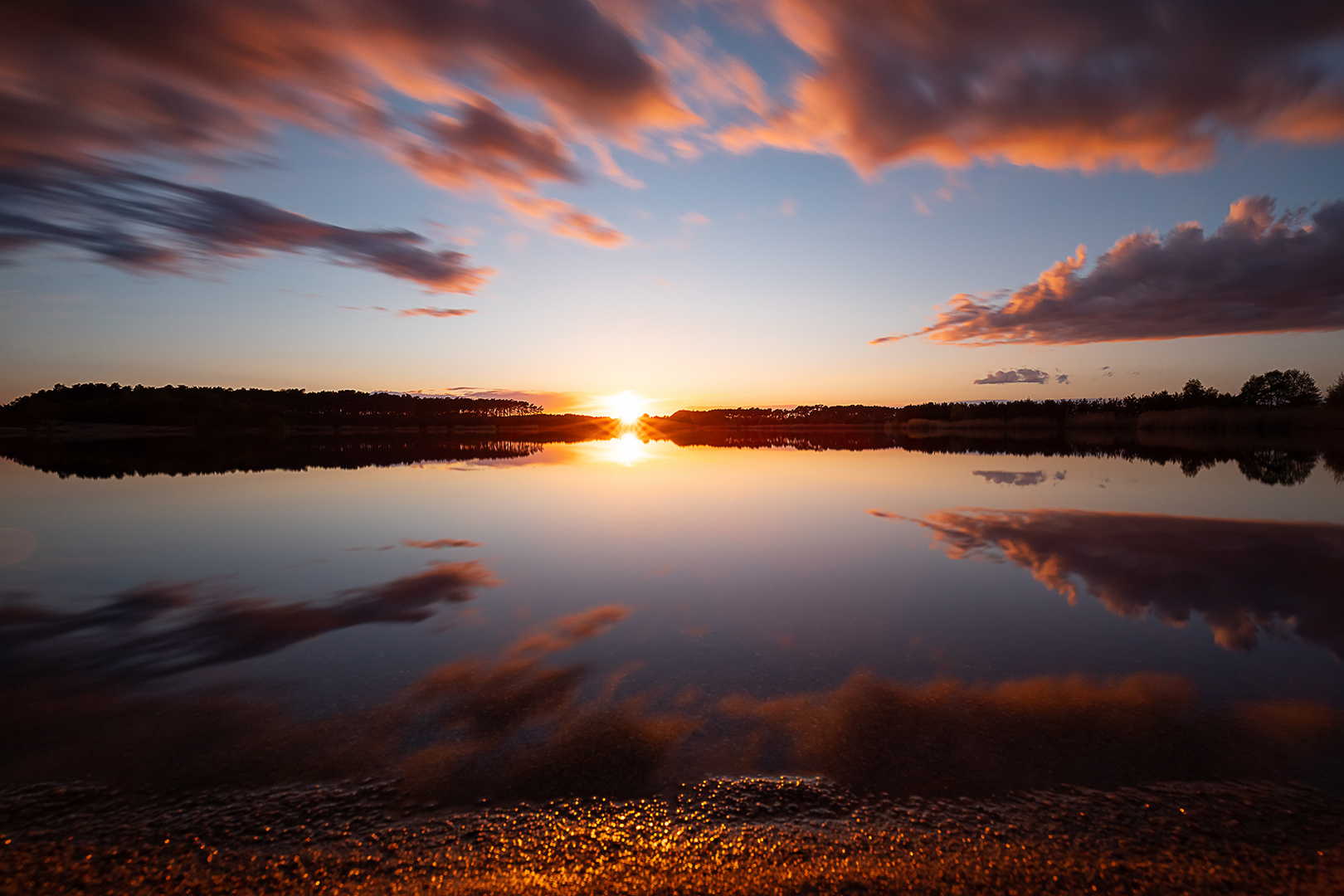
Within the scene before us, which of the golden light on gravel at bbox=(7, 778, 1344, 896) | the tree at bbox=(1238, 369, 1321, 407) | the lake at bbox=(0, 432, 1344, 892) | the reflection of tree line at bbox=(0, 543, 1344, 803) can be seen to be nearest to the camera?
the golden light on gravel at bbox=(7, 778, 1344, 896)

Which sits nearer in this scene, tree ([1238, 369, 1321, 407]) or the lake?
the lake

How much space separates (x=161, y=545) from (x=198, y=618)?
6964mm

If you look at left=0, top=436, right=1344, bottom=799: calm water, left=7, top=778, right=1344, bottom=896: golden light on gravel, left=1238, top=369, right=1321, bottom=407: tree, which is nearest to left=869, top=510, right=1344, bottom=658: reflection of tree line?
left=0, top=436, right=1344, bottom=799: calm water

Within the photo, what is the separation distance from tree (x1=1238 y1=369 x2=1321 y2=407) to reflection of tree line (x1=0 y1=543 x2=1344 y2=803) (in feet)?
614

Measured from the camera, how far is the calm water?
189 inches

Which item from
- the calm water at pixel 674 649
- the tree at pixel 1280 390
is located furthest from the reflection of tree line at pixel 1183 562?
the tree at pixel 1280 390

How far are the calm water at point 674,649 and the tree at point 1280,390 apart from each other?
577 ft

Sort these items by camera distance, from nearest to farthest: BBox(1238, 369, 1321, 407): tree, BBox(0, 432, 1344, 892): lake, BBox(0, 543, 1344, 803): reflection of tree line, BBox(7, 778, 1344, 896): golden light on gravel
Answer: BBox(7, 778, 1344, 896): golden light on gravel → BBox(0, 543, 1344, 803): reflection of tree line → BBox(0, 432, 1344, 892): lake → BBox(1238, 369, 1321, 407): tree

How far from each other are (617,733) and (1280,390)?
200 m

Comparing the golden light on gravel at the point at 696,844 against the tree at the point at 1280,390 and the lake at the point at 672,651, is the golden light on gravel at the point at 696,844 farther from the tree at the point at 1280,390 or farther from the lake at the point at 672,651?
the tree at the point at 1280,390

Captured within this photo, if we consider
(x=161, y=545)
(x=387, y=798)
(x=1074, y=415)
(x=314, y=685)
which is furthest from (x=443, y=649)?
(x=1074, y=415)

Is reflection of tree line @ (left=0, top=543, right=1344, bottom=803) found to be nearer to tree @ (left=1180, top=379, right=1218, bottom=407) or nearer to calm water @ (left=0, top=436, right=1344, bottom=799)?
calm water @ (left=0, top=436, right=1344, bottom=799)

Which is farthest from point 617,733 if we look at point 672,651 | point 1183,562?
point 1183,562

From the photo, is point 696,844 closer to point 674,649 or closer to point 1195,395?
point 674,649
